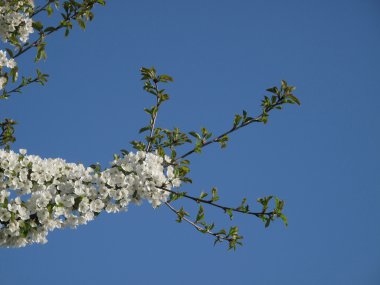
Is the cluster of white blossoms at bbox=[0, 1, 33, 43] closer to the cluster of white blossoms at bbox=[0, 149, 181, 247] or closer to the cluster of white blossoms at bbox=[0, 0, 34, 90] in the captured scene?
the cluster of white blossoms at bbox=[0, 0, 34, 90]

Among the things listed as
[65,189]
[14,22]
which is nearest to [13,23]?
[14,22]

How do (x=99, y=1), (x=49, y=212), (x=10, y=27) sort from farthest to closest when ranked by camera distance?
(x=99, y=1), (x=10, y=27), (x=49, y=212)

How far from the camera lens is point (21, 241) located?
147 inches

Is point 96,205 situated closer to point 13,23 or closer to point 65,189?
point 65,189

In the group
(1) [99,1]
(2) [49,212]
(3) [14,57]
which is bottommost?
(2) [49,212]

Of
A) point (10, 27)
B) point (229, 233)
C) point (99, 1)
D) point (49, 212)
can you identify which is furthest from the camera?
point (99, 1)

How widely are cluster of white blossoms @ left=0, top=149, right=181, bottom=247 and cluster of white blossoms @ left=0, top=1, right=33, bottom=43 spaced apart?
190 cm

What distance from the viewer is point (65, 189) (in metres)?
3.85

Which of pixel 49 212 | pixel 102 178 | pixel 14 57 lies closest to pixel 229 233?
pixel 102 178

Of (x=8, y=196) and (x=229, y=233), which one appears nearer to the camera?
(x=8, y=196)

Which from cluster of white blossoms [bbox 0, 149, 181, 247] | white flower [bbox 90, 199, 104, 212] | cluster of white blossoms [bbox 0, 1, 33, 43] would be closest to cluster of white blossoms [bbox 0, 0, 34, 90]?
cluster of white blossoms [bbox 0, 1, 33, 43]

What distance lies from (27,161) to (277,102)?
2807mm

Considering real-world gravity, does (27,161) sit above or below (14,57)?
below

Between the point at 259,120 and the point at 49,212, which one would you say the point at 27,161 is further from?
the point at 259,120
